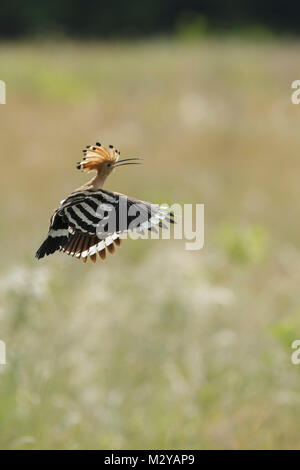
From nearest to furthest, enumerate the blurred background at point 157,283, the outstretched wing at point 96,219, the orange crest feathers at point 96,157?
1. the outstretched wing at point 96,219
2. the orange crest feathers at point 96,157
3. the blurred background at point 157,283

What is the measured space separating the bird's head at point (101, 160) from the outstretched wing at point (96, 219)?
74mm

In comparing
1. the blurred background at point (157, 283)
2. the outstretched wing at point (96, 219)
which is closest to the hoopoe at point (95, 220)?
the outstretched wing at point (96, 219)

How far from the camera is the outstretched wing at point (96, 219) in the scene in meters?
1.22

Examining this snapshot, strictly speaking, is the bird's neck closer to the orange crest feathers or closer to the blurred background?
the orange crest feathers

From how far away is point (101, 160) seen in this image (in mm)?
1373

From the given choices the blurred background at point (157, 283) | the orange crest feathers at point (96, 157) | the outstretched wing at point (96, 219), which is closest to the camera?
the outstretched wing at point (96, 219)

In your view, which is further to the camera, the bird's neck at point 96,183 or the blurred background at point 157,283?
the blurred background at point 157,283

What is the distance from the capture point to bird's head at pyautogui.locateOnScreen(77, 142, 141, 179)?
131 cm

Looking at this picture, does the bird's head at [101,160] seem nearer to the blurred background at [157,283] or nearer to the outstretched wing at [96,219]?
the outstretched wing at [96,219]

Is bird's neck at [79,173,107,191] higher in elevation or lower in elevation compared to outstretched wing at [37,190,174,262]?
higher

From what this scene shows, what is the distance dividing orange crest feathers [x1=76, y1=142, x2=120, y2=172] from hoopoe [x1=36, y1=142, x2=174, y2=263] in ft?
0.18

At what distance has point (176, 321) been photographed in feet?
16.3

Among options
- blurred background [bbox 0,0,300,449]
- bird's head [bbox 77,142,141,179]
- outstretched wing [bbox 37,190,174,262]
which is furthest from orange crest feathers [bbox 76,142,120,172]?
blurred background [bbox 0,0,300,449]
